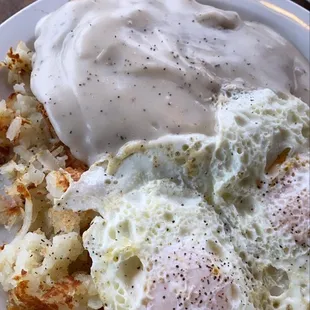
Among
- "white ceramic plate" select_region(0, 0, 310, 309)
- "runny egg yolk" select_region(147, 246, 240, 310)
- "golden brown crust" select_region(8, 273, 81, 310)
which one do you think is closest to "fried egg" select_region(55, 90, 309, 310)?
"runny egg yolk" select_region(147, 246, 240, 310)

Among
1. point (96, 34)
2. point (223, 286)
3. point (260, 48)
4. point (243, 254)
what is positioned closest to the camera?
point (223, 286)

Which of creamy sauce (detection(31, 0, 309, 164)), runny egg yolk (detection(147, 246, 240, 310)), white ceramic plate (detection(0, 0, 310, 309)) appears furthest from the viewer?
white ceramic plate (detection(0, 0, 310, 309))

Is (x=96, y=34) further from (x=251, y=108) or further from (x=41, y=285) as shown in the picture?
(x=41, y=285)

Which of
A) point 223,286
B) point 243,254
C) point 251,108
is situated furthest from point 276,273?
point 251,108

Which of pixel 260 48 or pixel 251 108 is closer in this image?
pixel 251 108

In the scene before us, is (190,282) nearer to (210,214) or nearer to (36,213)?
(210,214)

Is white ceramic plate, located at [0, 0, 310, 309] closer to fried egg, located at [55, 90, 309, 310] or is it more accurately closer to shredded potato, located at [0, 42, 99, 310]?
shredded potato, located at [0, 42, 99, 310]

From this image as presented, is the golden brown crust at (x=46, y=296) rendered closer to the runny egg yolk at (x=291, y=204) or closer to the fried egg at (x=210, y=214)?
the fried egg at (x=210, y=214)
